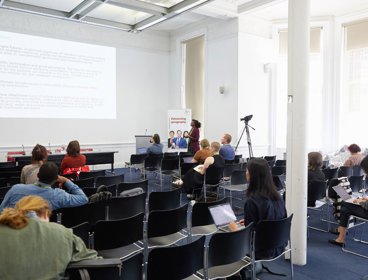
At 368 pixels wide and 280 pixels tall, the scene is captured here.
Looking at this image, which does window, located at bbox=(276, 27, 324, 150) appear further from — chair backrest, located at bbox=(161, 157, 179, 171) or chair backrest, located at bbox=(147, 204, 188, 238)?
chair backrest, located at bbox=(147, 204, 188, 238)

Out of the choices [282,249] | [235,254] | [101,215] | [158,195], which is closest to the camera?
[235,254]

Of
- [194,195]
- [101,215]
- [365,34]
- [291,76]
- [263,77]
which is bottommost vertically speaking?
[194,195]

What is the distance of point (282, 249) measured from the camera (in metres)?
2.76

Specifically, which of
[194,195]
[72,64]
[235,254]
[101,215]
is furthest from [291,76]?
[72,64]

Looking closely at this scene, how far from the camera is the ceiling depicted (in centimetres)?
725

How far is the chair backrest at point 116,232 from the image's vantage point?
236 cm

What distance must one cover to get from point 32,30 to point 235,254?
852 centimetres

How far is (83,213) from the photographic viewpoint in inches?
117

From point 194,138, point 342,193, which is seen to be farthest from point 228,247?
point 194,138

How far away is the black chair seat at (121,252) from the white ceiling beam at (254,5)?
7437 mm

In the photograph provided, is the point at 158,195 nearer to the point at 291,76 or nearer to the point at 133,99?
the point at 291,76

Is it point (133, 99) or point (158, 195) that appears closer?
point (158, 195)

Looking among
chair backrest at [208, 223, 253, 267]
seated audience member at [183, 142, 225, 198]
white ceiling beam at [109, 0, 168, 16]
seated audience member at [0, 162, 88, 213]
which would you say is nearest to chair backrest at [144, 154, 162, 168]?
seated audience member at [183, 142, 225, 198]

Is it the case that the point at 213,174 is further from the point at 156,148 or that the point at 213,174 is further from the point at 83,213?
the point at 83,213
